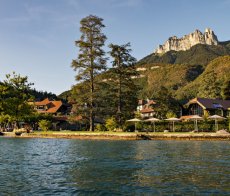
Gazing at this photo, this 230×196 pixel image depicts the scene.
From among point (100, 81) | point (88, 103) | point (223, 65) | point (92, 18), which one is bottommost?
point (88, 103)

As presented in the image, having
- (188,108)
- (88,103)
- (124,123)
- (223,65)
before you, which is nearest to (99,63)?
(88,103)

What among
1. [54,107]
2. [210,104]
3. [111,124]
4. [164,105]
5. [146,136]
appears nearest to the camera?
[146,136]

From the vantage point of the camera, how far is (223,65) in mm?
193000

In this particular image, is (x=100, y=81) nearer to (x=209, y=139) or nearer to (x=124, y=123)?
(x=124, y=123)

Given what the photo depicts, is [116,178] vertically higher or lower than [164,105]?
lower

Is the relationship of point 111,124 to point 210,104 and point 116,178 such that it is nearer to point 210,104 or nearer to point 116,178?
point 210,104

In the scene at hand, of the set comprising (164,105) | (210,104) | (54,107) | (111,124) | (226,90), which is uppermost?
(226,90)

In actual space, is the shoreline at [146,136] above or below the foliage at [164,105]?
below

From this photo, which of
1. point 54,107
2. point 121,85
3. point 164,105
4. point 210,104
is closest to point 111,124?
point 121,85

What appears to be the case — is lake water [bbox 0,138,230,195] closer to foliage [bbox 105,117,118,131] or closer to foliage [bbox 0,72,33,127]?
foliage [bbox 105,117,118,131]

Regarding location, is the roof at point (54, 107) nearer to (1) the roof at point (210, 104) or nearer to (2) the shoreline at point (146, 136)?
(1) the roof at point (210, 104)

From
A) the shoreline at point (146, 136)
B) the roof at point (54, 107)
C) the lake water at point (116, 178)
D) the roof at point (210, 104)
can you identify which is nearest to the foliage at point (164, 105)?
the roof at point (210, 104)

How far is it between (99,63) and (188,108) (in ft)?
111

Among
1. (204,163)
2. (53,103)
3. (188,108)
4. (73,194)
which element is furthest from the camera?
(53,103)
